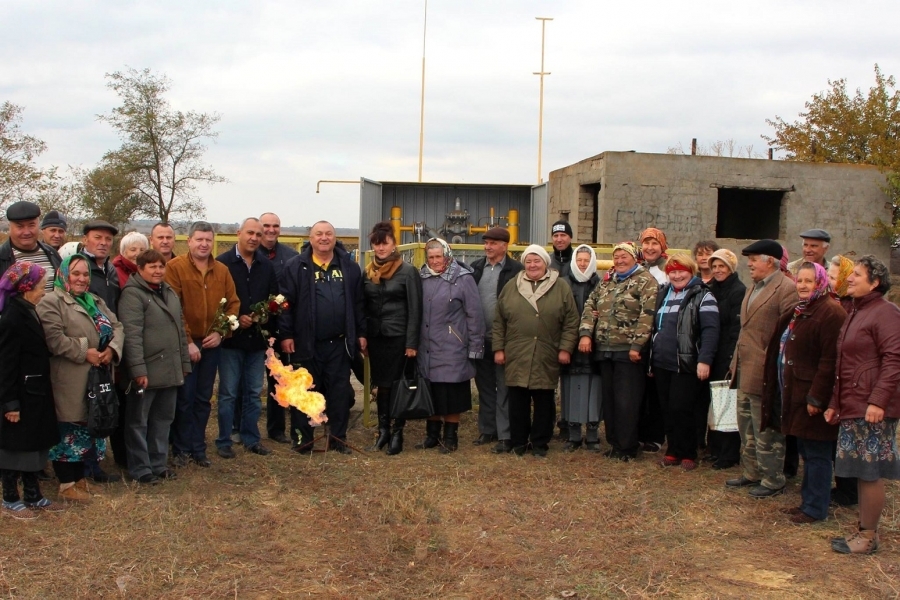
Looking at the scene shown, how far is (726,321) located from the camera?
6.54 metres

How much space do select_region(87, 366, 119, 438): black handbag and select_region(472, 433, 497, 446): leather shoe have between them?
326 centimetres

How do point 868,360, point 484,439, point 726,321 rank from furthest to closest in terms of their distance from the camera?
point 484,439 → point 726,321 → point 868,360

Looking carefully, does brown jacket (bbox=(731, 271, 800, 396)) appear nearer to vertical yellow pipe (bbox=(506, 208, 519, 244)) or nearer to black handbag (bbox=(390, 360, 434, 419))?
black handbag (bbox=(390, 360, 434, 419))

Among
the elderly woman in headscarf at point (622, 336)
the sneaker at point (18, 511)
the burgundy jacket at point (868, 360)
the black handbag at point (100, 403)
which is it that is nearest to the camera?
the burgundy jacket at point (868, 360)

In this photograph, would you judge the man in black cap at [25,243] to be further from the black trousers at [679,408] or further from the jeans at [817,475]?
the jeans at [817,475]

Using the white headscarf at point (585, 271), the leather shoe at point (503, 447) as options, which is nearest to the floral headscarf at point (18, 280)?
the leather shoe at point (503, 447)

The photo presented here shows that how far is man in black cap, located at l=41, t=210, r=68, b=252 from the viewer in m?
6.59

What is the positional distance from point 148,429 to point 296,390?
1.22 m

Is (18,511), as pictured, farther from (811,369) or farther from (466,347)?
(811,369)

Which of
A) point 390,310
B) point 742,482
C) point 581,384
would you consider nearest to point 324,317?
point 390,310

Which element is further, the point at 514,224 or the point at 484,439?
the point at 514,224

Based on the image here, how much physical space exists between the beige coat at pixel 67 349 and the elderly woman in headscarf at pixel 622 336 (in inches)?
150

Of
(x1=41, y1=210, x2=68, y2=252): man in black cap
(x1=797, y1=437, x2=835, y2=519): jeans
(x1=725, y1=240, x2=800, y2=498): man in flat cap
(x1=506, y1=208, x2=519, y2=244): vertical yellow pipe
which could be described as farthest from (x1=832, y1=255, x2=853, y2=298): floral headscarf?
(x1=506, y1=208, x2=519, y2=244): vertical yellow pipe

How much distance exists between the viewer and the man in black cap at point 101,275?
5820mm
